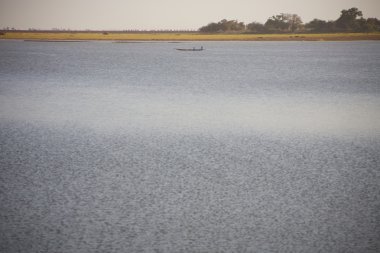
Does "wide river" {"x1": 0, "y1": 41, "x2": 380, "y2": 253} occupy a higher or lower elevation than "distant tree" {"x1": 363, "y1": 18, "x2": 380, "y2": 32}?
lower

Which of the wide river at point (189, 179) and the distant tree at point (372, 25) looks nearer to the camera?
the wide river at point (189, 179)

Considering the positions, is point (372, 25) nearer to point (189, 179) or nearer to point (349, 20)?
point (349, 20)

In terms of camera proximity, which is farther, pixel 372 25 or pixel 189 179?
pixel 372 25

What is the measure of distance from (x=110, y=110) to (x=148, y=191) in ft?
25.2

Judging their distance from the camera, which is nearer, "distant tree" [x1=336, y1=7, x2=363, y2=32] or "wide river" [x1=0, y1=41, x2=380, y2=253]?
"wide river" [x1=0, y1=41, x2=380, y2=253]

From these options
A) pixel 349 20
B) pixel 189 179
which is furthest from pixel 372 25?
pixel 189 179

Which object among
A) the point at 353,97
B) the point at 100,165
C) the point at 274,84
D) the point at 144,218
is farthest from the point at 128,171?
the point at 274,84

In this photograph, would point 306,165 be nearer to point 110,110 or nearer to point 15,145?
point 15,145

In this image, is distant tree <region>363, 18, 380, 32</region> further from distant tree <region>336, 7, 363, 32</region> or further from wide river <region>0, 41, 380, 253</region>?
wide river <region>0, 41, 380, 253</region>

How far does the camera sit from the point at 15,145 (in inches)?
328

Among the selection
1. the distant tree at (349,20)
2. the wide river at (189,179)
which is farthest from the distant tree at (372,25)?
the wide river at (189,179)

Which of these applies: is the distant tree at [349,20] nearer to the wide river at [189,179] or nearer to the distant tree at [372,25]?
the distant tree at [372,25]

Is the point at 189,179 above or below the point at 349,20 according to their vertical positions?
below

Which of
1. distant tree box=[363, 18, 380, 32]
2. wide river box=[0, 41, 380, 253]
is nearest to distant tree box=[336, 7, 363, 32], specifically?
distant tree box=[363, 18, 380, 32]
